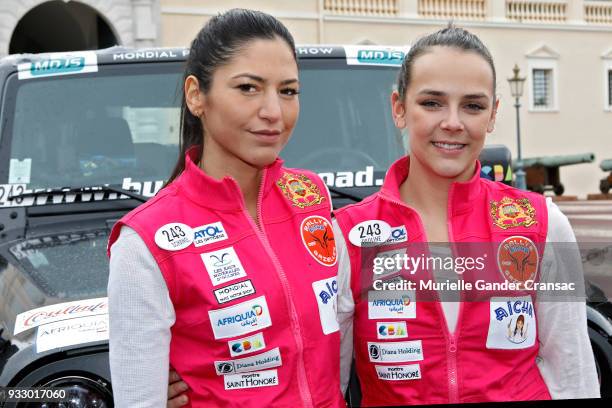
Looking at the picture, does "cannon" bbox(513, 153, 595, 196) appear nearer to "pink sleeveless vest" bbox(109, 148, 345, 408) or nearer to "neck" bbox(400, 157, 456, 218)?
"neck" bbox(400, 157, 456, 218)

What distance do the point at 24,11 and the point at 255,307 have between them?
21707mm

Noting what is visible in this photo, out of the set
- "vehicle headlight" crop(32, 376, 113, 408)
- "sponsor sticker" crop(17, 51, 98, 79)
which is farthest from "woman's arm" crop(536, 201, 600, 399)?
"sponsor sticker" crop(17, 51, 98, 79)

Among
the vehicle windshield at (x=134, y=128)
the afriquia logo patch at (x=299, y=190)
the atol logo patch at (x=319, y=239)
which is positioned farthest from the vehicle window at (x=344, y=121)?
the atol logo patch at (x=319, y=239)

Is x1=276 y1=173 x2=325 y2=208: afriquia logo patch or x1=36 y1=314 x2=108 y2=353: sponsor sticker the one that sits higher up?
x1=276 y1=173 x2=325 y2=208: afriquia logo patch

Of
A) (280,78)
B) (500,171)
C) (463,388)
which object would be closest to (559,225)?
(463,388)

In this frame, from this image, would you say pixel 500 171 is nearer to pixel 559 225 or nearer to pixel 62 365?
pixel 559 225

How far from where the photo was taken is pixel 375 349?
1.75 m

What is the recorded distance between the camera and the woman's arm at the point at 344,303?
176 centimetres

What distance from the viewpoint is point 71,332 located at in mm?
2051

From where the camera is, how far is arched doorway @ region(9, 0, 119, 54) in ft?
77.8

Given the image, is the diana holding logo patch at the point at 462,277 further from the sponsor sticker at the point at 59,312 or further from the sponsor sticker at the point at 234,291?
the sponsor sticker at the point at 59,312

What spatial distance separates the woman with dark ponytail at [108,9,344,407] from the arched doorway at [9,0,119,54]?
22.3 meters

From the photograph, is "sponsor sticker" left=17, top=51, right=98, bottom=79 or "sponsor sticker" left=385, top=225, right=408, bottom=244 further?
"sponsor sticker" left=17, top=51, right=98, bottom=79

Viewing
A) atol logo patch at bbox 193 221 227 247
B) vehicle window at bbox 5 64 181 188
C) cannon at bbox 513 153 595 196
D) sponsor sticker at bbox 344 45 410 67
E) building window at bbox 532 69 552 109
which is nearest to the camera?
atol logo patch at bbox 193 221 227 247
